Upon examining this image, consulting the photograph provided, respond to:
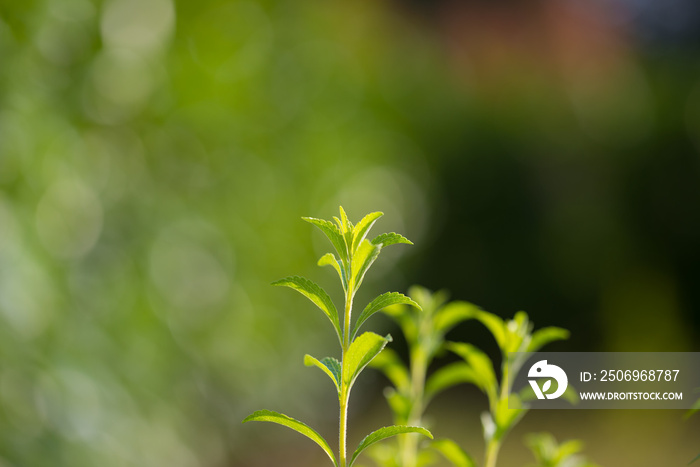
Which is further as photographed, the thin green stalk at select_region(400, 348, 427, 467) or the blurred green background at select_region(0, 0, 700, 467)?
the blurred green background at select_region(0, 0, 700, 467)

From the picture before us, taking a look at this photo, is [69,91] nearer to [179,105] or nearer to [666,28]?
[179,105]

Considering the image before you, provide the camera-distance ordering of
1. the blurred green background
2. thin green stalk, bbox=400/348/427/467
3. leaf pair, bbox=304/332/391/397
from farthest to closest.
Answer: the blurred green background → thin green stalk, bbox=400/348/427/467 → leaf pair, bbox=304/332/391/397

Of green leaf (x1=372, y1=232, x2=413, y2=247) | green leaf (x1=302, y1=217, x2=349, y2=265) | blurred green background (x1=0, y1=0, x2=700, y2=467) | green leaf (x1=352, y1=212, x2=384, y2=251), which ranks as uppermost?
blurred green background (x1=0, y1=0, x2=700, y2=467)

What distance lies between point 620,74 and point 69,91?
2116 millimetres

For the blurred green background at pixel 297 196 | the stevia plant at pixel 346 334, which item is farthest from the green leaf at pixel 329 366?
the blurred green background at pixel 297 196

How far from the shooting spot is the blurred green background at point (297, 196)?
95 centimetres

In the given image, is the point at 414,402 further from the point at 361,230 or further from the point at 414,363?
the point at 361,230

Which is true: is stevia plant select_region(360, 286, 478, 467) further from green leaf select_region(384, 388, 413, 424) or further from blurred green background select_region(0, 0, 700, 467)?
blurred green background select_region(0, 0, 700, 467)

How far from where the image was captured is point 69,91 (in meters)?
1.03

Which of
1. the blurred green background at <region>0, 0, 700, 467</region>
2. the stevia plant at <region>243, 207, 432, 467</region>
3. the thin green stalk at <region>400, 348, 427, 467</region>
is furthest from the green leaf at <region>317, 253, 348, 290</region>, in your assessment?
the blurred green background at <region>0, 0, 700, 467</region>

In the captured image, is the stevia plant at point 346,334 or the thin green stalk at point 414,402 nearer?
the stevia plant at point 346,334

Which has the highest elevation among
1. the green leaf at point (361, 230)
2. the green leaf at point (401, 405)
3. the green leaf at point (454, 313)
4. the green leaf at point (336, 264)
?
the green leaf at point (454, 313)

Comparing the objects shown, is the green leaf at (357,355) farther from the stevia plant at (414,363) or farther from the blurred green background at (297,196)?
the blurred green background at (297,196)

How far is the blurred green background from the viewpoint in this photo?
0.95 meters
